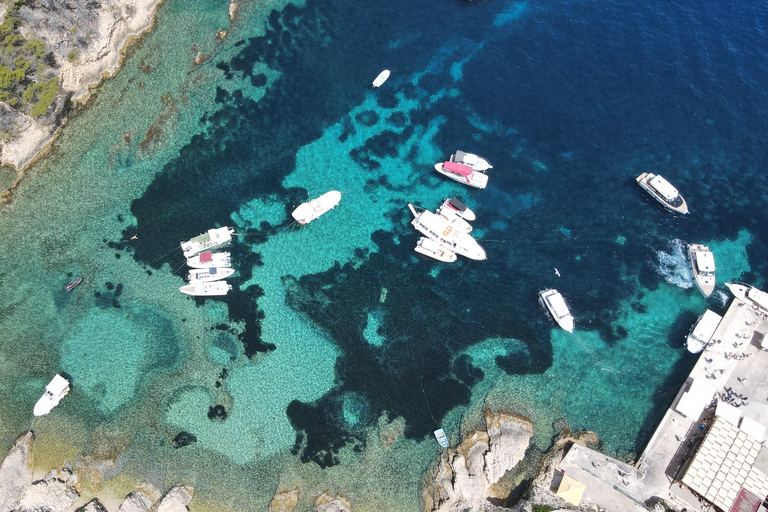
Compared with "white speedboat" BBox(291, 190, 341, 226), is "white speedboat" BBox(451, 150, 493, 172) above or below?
below

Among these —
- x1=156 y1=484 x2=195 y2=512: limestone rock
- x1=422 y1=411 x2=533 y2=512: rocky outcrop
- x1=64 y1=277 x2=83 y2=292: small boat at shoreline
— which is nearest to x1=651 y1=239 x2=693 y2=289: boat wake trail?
x1=422 y1=411 x2=533 y2=512: rocky outcrop

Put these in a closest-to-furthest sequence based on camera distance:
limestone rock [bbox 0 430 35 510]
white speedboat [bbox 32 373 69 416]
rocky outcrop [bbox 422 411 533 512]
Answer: limestone rock [bbox 0 430 35 510] < rocky outcrop [bbox 422 411 533 512] < white speedboat [bbox 32 373 69 416]

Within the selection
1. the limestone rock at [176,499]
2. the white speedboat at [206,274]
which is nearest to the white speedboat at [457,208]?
the white speedboat at [206,274]

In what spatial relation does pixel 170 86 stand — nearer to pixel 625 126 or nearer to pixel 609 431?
pixel 625 126

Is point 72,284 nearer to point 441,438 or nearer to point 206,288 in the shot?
point 206,288

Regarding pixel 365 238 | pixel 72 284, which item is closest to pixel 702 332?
pixel 365 238

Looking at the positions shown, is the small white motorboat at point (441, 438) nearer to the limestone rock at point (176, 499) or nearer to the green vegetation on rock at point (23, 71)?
the limestone rock at point (176, 499)

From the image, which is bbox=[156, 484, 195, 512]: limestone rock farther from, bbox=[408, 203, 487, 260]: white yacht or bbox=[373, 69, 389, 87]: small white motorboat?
bbox=[373, 69, 389, 87]: small white motorboat
